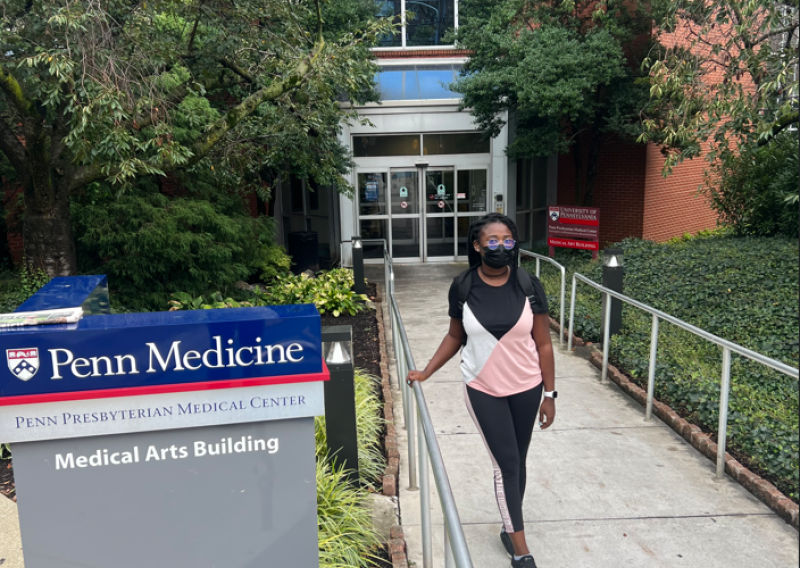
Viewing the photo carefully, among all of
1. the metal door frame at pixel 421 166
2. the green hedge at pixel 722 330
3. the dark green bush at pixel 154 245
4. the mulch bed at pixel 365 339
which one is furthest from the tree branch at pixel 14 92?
the metal door frame at pixel 421 166

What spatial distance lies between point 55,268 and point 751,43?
8.47 meters

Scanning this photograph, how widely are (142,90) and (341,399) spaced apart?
13.2 ft

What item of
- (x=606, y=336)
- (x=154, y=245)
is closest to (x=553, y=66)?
(x=606, y=336)

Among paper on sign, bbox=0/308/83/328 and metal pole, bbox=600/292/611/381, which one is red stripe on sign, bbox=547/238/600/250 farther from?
paper on sign, bbox=0/308/83/328

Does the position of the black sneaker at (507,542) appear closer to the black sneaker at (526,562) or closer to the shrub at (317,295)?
the black sneaker at (526,562)

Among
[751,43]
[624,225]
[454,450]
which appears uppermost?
[751,43]

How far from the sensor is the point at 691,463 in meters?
4.85

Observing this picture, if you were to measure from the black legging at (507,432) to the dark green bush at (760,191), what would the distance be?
973 cm

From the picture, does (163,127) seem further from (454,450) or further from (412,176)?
(412,176)

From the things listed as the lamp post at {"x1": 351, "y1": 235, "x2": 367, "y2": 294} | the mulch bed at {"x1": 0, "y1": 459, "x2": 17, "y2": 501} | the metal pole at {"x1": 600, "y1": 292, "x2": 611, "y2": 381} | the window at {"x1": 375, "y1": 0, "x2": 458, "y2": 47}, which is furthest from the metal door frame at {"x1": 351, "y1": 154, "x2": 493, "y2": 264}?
the mulch bed at {"x1": 0, "y1": 459, "x2": 17, "y2": 501}

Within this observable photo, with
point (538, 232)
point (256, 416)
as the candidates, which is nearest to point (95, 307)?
point (256, 416)

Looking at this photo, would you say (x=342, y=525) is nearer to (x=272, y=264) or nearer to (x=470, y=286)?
(x=470, y=286)

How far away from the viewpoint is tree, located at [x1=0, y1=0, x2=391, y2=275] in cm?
597

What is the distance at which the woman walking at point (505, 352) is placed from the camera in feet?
11.0
